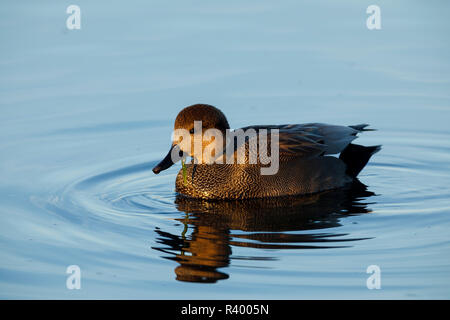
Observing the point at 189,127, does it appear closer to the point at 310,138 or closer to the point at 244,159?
the point at 244,159

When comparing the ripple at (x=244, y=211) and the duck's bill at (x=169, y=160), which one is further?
the duck's bill at (x=169, y=160)

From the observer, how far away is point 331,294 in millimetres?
7262

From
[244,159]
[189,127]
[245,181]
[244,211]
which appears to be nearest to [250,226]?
[244,211]

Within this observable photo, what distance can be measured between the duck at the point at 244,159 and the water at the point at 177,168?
22 centimetres

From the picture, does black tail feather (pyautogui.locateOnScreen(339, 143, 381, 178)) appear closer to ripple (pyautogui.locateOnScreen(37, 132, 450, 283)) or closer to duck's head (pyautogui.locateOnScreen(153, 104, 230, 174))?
ripple (pyautogui.locateOnScreen(37, 132, 450, 283))

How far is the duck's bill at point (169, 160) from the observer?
9.69 meters

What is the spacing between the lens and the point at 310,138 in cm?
1038

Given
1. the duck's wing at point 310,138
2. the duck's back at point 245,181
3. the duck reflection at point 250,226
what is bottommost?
the duck reflection at point 250,226

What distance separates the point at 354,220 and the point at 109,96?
5192 mm

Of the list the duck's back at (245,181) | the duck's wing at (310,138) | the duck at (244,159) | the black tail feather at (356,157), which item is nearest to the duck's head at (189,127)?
the duck at (244,159)

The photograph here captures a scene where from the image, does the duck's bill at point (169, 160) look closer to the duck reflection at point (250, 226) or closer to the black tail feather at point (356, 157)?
the duck reflection at point (250, 226)

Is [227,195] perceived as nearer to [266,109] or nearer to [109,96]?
[266,109]

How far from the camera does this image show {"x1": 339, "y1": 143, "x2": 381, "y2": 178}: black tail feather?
10758 millimetres

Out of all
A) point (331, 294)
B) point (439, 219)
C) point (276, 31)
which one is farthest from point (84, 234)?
point (276, 31)
